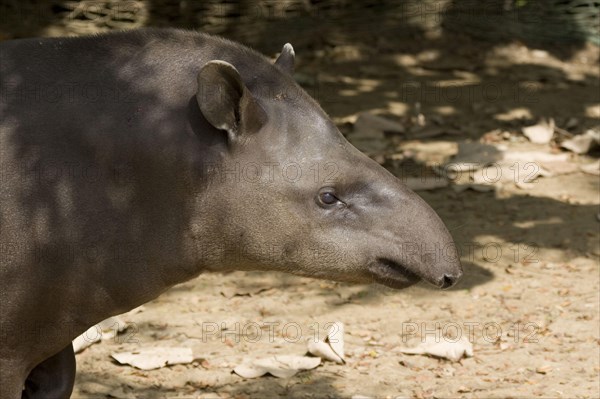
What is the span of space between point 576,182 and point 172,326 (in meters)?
3.89

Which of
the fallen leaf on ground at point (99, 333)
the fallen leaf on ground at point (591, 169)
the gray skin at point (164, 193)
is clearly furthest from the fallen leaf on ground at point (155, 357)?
the fallen leaf on ground at point (591, 169)

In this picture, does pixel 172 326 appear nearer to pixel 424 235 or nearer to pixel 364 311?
pixel 364 311

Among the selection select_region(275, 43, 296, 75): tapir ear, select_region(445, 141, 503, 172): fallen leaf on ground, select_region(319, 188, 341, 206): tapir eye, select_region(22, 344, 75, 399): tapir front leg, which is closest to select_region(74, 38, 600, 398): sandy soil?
select_region(445, 141, 503, 172): fallen leaf on ground

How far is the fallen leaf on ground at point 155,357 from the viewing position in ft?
20.9

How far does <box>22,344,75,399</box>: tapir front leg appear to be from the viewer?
526 cm

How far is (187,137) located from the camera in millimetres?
4594

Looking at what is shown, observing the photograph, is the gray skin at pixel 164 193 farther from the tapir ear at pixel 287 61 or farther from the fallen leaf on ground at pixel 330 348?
the fallen leaf on ground at pixel 330 348

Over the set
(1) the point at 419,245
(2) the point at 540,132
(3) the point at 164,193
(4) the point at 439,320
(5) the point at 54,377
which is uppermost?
(3) the point at 164,193

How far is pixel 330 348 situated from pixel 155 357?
1.05m

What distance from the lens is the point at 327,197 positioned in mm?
4695

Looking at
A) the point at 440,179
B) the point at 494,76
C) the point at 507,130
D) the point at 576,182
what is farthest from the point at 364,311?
the point at 494,76

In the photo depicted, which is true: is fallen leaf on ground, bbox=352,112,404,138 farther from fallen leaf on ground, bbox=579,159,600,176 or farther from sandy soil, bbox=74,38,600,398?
fallen leaf on ground, bbox=579,159,600,176

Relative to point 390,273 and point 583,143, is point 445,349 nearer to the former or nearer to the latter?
point 390,273

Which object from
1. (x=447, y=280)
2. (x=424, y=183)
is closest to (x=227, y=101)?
(x=447, y=280)
